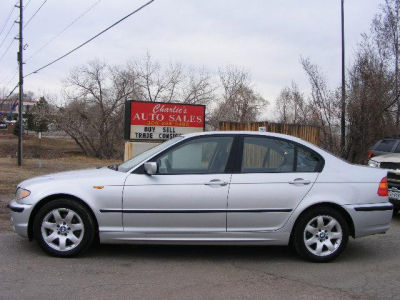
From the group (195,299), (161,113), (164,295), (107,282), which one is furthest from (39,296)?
(161,113)

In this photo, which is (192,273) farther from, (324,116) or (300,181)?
(324,116)

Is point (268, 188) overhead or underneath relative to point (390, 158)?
underneath

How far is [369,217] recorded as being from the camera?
5.66 m

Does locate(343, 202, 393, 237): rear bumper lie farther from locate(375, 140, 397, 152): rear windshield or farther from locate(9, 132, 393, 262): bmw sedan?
locate(375, 140, 397, 152): rear windshield

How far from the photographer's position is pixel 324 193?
18.2 feet

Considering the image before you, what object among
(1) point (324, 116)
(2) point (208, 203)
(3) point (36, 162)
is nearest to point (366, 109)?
(1) point (324, 116)

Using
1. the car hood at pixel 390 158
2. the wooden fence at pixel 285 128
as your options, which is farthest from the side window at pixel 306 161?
the wooden fence at pixel 285 128

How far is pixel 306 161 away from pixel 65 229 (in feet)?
10.0

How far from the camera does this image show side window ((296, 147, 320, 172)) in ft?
18.7

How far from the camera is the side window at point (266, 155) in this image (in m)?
5.64

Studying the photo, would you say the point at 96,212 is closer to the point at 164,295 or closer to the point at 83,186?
the point at 83,186

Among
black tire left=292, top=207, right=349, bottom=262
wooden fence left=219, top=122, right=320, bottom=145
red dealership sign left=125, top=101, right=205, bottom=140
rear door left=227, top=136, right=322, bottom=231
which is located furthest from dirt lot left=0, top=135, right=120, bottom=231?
wooden fence left=219, top=122, right=320, bottom=145

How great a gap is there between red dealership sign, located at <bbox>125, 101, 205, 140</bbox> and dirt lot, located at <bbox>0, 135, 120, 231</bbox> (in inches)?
138

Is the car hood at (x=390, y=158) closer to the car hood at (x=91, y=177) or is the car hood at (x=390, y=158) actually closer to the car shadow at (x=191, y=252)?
the car shadow at (x=191, y=252)
